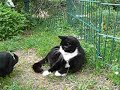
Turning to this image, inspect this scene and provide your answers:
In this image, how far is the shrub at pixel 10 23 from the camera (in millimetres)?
6898

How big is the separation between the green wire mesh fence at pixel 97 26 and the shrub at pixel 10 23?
1.23 metres

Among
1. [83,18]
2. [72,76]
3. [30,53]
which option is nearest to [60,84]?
[72,76]

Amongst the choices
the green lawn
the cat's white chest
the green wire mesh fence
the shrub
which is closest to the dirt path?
the green lawn

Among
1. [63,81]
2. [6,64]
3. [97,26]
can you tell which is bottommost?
[63,81]

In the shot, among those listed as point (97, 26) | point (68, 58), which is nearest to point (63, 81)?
point (68, 58)

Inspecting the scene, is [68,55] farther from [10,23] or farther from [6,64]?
[10,23]

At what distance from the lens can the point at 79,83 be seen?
4438mm

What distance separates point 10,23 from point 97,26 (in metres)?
2.66

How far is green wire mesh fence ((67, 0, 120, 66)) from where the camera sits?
4.89 meters

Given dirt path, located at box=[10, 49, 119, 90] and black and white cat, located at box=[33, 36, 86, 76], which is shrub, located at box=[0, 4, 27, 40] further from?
black and white cat, located at box=[33, 36, 86, 76]

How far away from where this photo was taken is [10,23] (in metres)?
7.09

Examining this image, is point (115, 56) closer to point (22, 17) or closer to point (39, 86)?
point (39, 86)

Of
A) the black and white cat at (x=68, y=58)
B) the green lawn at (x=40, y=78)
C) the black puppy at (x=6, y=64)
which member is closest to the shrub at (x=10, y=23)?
the green lawn at (x=40, y=78)

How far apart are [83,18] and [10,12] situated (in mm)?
2039
